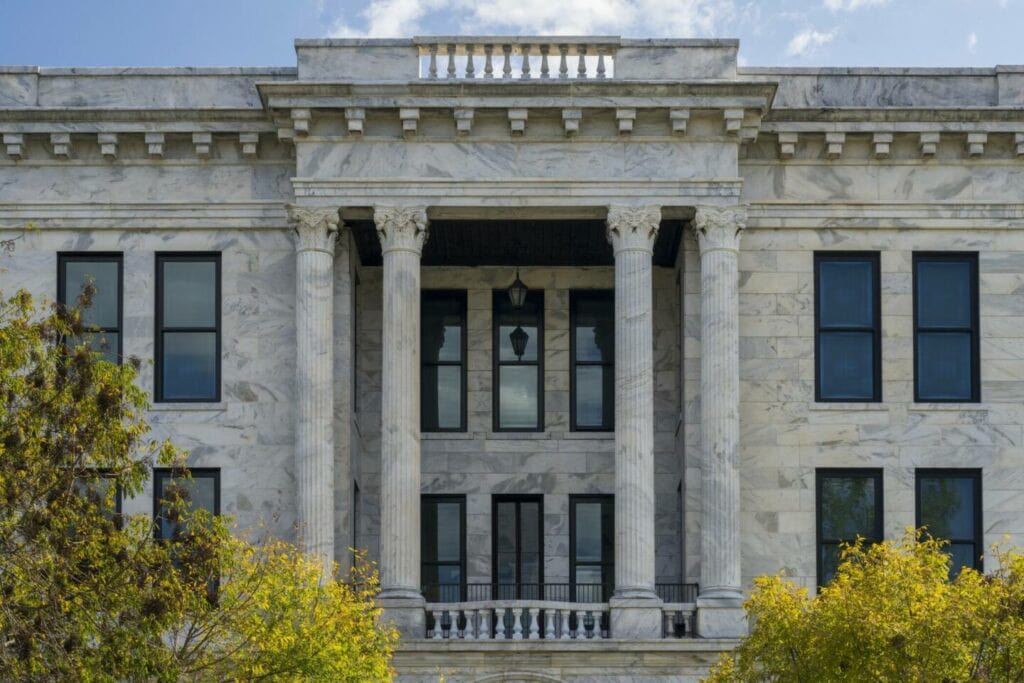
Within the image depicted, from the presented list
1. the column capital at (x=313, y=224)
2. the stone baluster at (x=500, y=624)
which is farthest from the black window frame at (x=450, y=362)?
the stone baluster at (x=500, y=624)

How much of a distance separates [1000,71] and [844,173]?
3.20 meters

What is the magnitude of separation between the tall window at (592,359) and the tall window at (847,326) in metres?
4.56

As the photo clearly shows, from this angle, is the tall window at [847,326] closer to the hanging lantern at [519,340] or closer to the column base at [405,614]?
the hanging lantern at [519,340]

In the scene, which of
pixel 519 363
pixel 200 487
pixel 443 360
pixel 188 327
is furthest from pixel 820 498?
pixel 188 327

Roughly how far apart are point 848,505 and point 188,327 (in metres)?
11.7

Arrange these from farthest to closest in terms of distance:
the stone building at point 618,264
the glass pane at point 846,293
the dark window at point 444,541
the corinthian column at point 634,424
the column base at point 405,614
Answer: the dark window at point 444,541
the glass pane at point 846,293
the stone building at point 618,264
the corinthian column at point 634,424
the column base at point 405,614

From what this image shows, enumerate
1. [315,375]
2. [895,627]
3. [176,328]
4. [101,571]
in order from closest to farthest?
[101,571], [895,627], [315,375], [176,328]

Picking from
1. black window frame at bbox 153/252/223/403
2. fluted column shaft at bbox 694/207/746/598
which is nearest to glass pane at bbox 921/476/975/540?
fluted column shaft at bbox 694/207/746/598

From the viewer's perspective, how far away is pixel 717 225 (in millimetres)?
38062

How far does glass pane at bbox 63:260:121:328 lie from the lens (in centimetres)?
3938

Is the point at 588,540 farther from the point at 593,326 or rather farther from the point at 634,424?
the point at 634,424

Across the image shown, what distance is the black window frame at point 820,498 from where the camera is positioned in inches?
1523

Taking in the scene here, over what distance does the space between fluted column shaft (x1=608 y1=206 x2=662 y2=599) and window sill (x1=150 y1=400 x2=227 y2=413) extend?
22.2 feet

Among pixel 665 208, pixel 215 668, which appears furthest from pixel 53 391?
pixel 665 208
